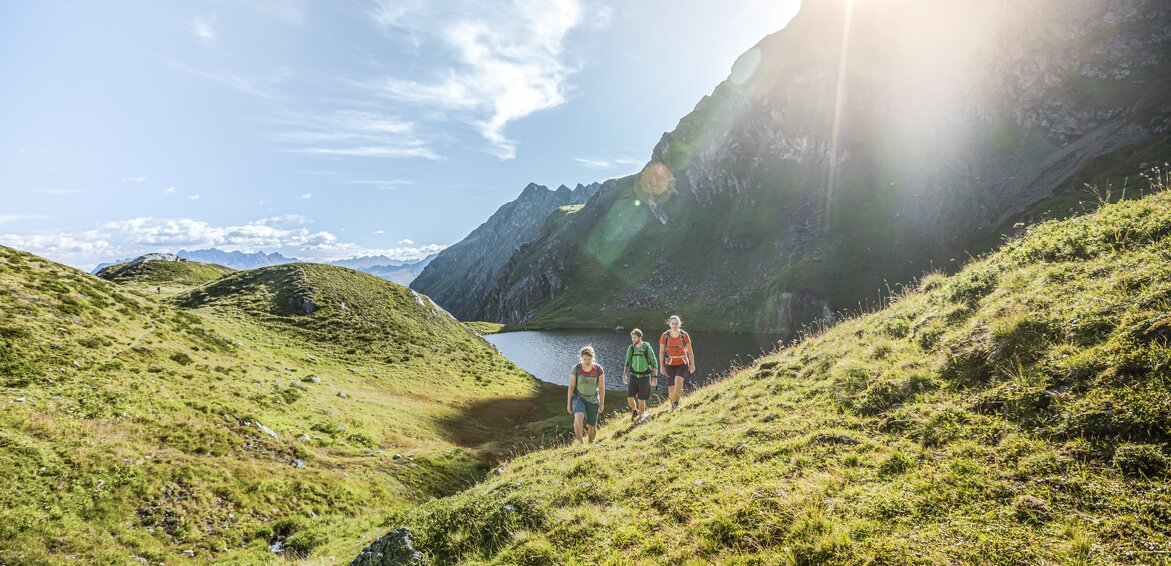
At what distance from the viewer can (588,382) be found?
16281 mm

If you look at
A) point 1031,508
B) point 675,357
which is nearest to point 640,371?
point 675,357

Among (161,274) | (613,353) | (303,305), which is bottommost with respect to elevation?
(613,353)

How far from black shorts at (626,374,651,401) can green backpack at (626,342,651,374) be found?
0.31 meters

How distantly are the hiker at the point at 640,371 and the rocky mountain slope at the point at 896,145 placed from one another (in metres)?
105

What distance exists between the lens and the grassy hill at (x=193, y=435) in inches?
521

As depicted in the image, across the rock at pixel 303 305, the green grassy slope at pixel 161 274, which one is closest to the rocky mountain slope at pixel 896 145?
the rock at pixel 303 305

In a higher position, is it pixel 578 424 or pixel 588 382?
pixel 588 382

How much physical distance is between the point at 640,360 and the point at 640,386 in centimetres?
108

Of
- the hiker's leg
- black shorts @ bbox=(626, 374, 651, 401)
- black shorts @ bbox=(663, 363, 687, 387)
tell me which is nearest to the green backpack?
black shorts @ bbox=(626, 374, 651, 401)

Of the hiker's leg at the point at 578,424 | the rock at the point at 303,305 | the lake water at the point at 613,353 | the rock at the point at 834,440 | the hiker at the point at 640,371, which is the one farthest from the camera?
the lake water at the point at 613,353

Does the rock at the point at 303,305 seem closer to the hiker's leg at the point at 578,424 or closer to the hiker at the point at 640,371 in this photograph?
the hiker's leg at the point at 578,424

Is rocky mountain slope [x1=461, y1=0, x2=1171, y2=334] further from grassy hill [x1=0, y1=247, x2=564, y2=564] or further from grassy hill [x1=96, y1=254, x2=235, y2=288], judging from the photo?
grassy hill [x1=96, y1=254, x2=235, y2=288]

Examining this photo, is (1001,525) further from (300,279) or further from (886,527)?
(300,279)

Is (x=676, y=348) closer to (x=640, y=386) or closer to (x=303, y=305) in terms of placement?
(x=640, y=386)
